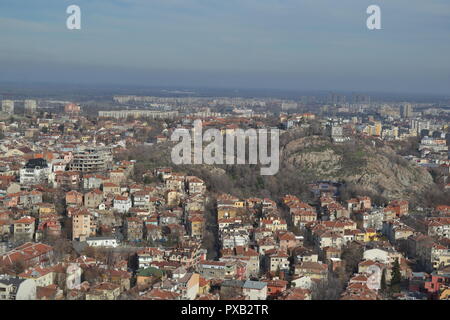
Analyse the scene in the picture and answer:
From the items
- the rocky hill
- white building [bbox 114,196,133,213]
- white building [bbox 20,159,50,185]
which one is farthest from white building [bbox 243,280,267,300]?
the rocky hill

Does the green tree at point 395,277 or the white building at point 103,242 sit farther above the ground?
the white building at point 103,242

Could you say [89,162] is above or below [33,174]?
above

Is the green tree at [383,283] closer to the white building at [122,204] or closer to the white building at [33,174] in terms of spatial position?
the white building at [122,204]

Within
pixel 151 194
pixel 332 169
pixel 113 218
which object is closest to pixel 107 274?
pixel 113 218

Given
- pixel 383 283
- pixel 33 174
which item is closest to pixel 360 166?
pixel 33 174

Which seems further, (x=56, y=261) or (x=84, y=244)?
(x=84, y=244)

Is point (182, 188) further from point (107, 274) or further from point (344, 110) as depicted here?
point (344, 110)

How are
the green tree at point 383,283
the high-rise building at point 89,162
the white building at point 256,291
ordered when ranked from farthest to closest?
the high-rise building at point 89,162 < the green tree at point 383,283 < the white building at point 256,291

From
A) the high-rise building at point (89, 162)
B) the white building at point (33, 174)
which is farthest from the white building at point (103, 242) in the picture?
the high-rise building at point (89, 162)

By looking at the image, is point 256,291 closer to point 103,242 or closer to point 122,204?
point 103,242

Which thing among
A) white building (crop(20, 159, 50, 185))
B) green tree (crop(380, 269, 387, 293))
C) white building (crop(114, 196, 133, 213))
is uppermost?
white building (crop(20, 159, 50, 185))

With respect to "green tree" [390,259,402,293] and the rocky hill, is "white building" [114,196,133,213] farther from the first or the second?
the rocky hill
